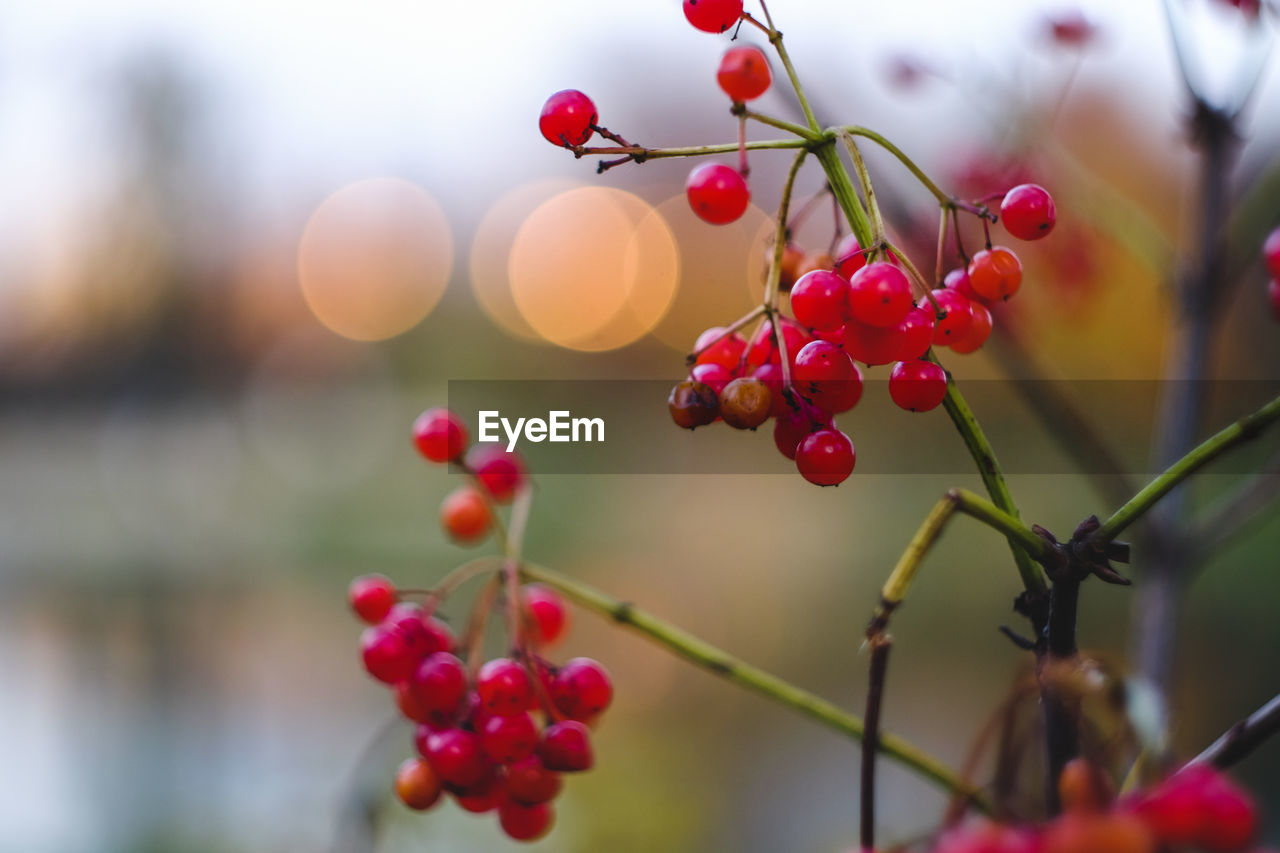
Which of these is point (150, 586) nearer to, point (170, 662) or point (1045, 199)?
point (170, 662)

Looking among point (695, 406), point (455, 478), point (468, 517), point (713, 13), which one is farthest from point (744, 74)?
point (455, 478)

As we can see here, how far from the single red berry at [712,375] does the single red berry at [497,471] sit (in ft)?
0.84

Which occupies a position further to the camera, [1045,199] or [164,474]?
[164,474]

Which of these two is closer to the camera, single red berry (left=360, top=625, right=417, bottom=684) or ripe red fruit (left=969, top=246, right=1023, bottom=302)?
ripe red fruit (left=969, top=246, right=1023, bottom=302)

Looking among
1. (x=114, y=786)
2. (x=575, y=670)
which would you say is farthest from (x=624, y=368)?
(x=575, y=670)

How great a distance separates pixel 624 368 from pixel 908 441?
2.31 m

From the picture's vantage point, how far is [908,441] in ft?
12.3

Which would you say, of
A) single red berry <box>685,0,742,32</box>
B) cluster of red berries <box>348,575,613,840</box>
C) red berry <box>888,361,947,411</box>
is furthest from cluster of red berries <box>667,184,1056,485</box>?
cluster of red berries <box>348,575,613,840</box>

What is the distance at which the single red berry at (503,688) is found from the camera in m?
0.51

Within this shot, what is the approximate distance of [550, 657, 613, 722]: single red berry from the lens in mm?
551

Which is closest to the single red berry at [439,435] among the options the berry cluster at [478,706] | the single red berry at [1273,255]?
the berry cluster at [478,706]

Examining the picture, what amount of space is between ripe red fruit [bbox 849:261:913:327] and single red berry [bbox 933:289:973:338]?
53mm

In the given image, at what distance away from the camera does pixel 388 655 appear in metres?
0.54

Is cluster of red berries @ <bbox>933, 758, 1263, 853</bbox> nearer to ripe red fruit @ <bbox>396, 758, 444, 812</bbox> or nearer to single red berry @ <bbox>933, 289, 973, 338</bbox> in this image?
single red berry @ <bbox>933, 289, 973, 338</bbox>
